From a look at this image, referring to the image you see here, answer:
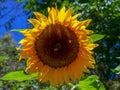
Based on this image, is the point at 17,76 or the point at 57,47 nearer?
the point at 17,76

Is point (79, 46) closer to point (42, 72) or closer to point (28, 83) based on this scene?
point (42, 72)

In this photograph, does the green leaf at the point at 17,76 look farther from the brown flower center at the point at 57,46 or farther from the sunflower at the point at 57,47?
Answer: the brown flower center at the point at 57,46

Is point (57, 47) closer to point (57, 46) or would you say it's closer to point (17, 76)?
point (57, 46)

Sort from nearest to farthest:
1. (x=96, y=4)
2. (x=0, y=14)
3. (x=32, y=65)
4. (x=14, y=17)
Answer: (x=32, y=65)
(x=0, y=14)
(x=14, y=17)
(x=96, y=4)

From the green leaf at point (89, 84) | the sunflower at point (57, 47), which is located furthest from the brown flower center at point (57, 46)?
the green leaf at point (89, 84)

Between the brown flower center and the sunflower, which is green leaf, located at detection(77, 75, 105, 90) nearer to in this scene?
the sunflower

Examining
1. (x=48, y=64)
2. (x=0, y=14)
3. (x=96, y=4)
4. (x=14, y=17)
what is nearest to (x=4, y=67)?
(x=48, y=64)

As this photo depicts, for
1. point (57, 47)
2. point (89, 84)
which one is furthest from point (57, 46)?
point (89, 84)

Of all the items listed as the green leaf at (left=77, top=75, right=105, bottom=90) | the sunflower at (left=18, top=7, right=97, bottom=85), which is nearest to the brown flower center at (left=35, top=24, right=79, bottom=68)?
the sunflower at (left=18, top=7, right=97, bottom=85)
